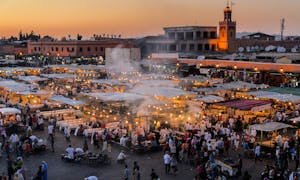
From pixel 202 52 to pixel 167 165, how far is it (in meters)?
45.6

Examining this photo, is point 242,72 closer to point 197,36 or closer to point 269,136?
point 269,136

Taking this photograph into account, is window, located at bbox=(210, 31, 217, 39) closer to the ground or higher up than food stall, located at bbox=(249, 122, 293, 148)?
higher up

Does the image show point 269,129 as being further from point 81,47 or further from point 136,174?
point 81,47

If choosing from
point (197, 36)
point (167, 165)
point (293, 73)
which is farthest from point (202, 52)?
point (167, 165)

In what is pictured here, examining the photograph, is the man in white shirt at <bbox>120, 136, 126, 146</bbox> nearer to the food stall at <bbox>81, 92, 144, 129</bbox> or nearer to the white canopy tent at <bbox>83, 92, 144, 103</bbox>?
the food stall at <bbox>81, 92, 144, 129</bbox>

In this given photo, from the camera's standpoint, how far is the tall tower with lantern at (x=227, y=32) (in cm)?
5538

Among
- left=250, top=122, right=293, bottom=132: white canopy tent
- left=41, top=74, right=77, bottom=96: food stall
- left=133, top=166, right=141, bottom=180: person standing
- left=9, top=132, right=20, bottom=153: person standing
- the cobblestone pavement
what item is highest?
left=41, top=74, right=77, bottom=96: food stall

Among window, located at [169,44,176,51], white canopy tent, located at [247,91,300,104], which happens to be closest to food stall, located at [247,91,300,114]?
white canopy tent, located at [247,91,300,104]

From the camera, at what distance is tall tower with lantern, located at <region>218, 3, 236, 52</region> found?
2180 inches

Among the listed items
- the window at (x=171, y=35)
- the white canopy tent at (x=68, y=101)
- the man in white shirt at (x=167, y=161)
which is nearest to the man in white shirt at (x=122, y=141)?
the man in white shirt at (x=167, y=161)

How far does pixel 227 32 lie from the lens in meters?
55.5

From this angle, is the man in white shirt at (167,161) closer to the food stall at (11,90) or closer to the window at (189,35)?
the food stall at (11,90)

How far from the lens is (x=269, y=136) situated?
15.8 metres

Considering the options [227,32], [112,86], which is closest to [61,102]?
[112,86]
